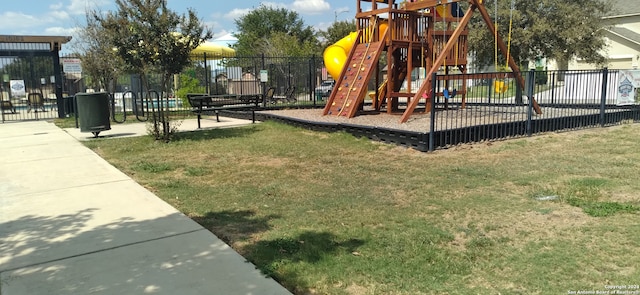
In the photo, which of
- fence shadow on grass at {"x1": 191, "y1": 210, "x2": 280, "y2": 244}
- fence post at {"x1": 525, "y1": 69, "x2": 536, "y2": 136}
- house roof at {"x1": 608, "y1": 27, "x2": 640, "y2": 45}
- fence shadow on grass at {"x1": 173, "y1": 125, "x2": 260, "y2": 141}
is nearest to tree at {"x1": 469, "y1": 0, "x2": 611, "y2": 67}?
fence post at {"x1": 525, "y1": 69, "x2": 536, "y2": 136}

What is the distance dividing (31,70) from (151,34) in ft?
38.2

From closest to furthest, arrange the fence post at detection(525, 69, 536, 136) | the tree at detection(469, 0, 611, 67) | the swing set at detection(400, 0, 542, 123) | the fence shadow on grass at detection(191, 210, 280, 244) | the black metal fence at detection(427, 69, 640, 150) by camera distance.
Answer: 1. the fence shadow on grass at detection(191, 210, 280, 244)
2. the black metal fence at detection(427, 69, 640, 150)
3. the fence post at detection(525, 69, 536, 136)
4. the swing set at detection(400, 0, 542, 123)
5. the tree at detection(469, 0, 611, 67)

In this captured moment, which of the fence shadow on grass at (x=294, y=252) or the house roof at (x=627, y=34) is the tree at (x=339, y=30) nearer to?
the house roof at (x=627, y=34)

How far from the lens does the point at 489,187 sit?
19.8ft

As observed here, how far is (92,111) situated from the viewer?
1098cm

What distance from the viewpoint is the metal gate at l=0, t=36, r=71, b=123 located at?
16.9 m

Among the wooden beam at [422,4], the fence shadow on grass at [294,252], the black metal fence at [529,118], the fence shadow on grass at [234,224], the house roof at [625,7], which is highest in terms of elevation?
the house roof at [625,7]

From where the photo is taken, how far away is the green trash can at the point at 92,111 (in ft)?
35.7

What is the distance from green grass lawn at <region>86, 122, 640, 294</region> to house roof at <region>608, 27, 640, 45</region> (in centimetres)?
3359

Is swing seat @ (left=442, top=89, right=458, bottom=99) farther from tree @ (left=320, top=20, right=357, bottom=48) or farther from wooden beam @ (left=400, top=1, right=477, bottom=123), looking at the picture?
tree @ (left=320, top=20, right=357, bottom=48)

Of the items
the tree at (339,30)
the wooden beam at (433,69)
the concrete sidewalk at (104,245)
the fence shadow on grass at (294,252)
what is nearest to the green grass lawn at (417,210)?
the fence shadow on grass at (294,252)

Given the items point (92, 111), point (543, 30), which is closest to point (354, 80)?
point (92, 111)

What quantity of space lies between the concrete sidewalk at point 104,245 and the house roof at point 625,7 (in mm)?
43355

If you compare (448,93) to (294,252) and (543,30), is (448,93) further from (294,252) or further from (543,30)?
(543,30)
